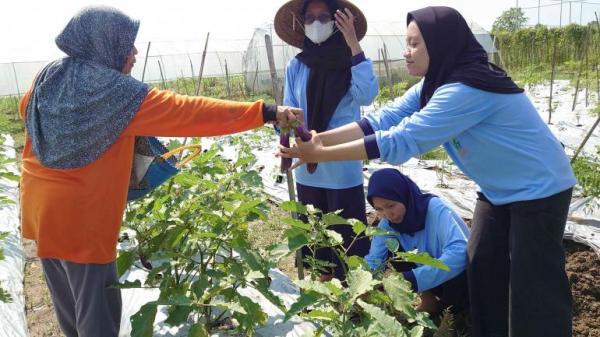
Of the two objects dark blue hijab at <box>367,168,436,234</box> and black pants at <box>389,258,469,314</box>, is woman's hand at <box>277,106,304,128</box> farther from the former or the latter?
black pants at <box>389,258,469,314</box>

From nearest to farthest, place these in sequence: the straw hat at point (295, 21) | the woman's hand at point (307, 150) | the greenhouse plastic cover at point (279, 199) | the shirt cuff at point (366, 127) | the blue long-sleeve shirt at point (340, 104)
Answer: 1. the woman's hand at point (307, 150)
2. the shirt cuff at point (366, 127)
3. the greenhouse plastic cover at point (279, 199)
4. the blue long-sleeve shirt at point (340, 104)
5. the straw hat at point (295, 21)

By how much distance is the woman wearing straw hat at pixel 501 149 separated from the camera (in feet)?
5.42

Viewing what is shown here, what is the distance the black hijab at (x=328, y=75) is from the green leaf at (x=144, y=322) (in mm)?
1359

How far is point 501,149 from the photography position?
5.52 feet

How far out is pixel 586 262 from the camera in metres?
2.82

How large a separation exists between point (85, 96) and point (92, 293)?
0.70 metres

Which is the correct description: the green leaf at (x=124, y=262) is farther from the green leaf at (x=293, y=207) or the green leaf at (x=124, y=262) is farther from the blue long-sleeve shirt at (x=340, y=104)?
the blue long-sleeve shirt at (x=340, y=104)

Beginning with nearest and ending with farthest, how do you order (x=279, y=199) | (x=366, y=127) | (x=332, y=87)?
(x=366, y=127), (x=332, y=87), (x=279, y=199)

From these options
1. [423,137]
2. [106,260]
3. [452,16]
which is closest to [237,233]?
[106,260]

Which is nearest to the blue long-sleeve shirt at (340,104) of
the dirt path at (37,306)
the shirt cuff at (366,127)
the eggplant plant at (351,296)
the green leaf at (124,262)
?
the shirt cuff at (366,127)

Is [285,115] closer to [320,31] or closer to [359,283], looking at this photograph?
[359,283]

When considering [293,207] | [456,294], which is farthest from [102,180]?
[456,294]

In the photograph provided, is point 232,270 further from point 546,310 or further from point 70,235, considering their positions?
point 546,310

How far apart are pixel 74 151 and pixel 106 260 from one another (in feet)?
1.36
